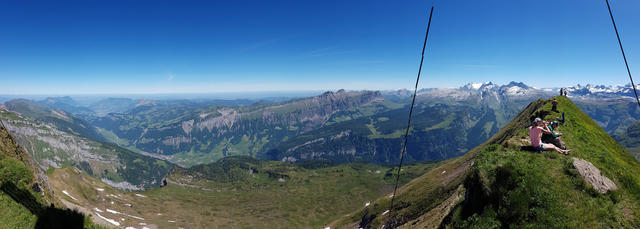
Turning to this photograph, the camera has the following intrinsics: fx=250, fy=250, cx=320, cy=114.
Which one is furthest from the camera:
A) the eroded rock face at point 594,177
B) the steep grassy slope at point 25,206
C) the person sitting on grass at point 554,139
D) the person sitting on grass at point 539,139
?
the steep grassy slope at point 25,206

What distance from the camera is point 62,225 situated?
2892cm

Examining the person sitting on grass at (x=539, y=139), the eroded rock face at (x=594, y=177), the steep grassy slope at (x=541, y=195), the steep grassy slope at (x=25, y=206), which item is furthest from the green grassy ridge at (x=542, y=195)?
the steep grassy slope at (x=25, y=206)

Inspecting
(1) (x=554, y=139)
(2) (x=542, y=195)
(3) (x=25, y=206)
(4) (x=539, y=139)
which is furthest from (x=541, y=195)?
(3) (x=25, y=206)

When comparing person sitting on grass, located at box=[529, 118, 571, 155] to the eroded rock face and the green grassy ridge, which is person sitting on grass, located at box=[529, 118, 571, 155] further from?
the eroded rock face

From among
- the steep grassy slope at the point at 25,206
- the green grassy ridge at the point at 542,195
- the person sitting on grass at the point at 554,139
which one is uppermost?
the person sitting on grass at the point at 554,139

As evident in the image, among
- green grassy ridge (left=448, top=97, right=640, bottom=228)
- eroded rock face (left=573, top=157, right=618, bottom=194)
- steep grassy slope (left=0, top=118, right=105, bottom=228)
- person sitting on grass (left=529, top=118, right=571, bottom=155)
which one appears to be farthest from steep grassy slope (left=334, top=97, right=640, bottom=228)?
steep grassy slope (left=0, top=118, right=105, bottom=228)

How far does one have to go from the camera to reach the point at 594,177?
802 inches

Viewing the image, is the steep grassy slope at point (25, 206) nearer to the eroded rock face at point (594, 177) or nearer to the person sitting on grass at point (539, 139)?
the person sitting on grass at point (539, 139)

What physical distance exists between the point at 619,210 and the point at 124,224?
196070mm

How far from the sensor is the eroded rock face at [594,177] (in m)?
19.7

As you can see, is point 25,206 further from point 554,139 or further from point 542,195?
point 554,139

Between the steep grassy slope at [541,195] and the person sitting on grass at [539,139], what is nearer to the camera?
the steep grassy slope at [541,195]

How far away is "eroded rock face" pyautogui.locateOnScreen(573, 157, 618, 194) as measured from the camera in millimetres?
19709

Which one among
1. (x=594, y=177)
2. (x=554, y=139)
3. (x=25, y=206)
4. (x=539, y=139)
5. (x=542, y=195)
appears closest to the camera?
(x=542, y=195)
